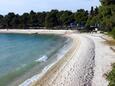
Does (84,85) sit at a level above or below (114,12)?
below

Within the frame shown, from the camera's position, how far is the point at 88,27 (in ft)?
338

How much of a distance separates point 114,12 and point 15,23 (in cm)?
10910

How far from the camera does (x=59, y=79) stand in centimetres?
2170

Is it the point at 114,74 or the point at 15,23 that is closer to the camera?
the point at 114,74

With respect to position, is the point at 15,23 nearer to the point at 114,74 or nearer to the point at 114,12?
the point at 114,12

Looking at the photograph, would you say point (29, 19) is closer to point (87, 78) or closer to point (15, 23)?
point (15, 23)

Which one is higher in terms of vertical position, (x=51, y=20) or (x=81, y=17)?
(x=81, y=17)

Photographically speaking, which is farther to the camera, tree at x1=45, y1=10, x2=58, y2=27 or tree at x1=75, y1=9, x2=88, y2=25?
tree at x1=45, y1=10, x2=58, y2=27

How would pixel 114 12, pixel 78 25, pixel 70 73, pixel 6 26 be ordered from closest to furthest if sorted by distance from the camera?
1. pixel 70 73
2. pixel 114 12
3. pixel 78 25
4. pixel 6 26

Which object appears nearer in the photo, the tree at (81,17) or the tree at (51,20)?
the tree at (81,17)

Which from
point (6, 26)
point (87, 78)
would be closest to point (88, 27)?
point (6, 26)

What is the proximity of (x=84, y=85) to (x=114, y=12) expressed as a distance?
35283 mm

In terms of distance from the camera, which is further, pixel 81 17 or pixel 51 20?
pixel 51 20

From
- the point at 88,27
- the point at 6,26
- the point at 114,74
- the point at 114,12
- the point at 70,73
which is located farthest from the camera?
the point at 6,26
